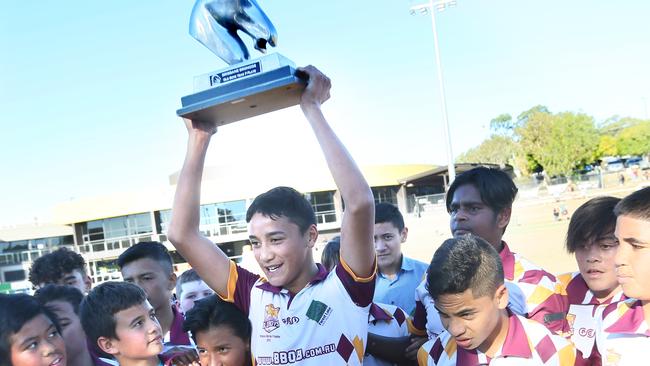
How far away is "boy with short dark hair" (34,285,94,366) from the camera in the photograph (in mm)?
2658

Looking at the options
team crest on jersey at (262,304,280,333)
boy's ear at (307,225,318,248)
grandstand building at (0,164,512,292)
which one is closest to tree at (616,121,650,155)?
grandstand building at (0,164,512,292)

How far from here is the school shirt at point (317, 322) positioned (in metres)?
2.00

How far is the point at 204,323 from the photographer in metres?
2.36

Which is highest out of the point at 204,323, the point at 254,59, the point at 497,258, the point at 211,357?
the point at 254,59

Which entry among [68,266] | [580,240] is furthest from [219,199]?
[580,240]

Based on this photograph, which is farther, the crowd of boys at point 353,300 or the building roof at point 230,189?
the building roof at point 230,189

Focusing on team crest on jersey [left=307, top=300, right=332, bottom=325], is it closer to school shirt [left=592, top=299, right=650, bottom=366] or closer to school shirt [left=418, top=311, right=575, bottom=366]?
school shirt [left=418, top=311, right=575, bottom=366]

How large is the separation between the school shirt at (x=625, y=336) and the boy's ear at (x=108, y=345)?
2.11 metres

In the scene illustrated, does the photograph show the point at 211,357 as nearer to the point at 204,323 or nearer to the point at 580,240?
the point at 204,323

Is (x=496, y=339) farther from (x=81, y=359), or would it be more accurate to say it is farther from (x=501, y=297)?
(x=81, y=359)

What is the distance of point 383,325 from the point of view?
106 inches

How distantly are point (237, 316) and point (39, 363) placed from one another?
2.77 ft

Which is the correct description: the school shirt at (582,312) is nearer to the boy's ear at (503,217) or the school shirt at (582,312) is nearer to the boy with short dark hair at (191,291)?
the boy's ear at (503,217)

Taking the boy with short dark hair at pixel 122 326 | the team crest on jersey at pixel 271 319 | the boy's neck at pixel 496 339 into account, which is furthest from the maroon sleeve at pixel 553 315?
the boy with short dark hair at pixel 122 326
